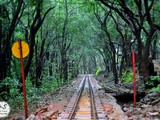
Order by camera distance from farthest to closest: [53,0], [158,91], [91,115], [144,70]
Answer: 1. [53,0]
2. [144,70]
3. [158,91]
4. [91,115]

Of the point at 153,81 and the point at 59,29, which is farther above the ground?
the point at 59,29

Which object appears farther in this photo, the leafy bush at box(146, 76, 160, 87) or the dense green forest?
the dense green forest

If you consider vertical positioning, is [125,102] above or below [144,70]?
below

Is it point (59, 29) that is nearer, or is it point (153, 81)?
point (153, 81)

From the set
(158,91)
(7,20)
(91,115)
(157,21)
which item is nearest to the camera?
(91,115)

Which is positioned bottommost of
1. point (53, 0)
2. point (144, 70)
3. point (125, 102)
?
point (125, 102)

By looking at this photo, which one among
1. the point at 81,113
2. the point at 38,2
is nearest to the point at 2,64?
the point at 38,2

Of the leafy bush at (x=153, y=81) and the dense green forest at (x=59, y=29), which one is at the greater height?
the dense green forest at (x=59, y=29)

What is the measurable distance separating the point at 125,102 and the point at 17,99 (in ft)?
22.7

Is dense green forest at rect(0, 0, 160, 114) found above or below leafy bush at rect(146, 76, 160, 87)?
above

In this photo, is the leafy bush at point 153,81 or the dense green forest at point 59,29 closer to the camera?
the leafy bush at point 153,81

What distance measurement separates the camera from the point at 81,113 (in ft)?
35.0

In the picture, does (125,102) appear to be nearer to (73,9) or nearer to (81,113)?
(81,113)

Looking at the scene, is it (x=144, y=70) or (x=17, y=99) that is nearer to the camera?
(x=144, y=70)
